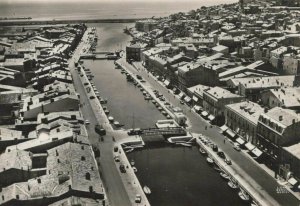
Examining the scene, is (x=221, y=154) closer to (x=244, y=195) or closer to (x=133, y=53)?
(x=244, y=195)

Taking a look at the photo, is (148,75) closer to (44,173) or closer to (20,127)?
(20,127)

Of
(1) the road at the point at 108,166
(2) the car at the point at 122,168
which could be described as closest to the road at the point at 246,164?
(2) the car at the point at 122,168

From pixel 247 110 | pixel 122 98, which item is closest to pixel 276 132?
pixel 247 110

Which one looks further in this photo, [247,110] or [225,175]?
[247,110]

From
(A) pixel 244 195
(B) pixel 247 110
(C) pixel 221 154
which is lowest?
(A) pixel 244 195

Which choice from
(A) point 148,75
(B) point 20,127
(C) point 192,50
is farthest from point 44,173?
(C) point 192,50

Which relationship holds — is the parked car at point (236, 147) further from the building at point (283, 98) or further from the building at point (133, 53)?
the building at point (133, 53)
